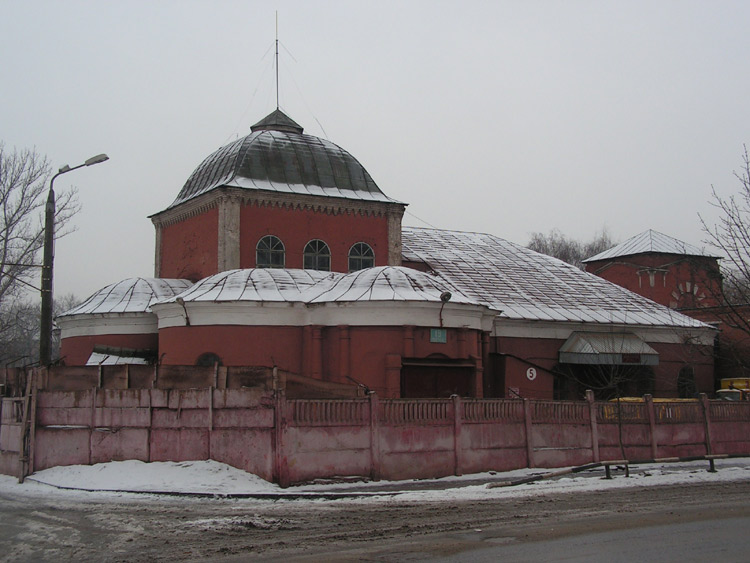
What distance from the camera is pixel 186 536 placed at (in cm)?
1153

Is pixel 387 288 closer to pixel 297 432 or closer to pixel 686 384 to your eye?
pixel 297 432

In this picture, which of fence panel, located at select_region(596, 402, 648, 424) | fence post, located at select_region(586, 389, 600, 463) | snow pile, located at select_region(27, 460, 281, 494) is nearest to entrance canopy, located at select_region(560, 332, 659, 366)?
fence panel, located at select_region(596, 402, 648, 424)

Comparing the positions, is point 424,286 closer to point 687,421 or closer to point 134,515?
point 687,421

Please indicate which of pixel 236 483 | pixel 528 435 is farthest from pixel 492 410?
pixel 236 483

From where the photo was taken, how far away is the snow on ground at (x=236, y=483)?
15852mm

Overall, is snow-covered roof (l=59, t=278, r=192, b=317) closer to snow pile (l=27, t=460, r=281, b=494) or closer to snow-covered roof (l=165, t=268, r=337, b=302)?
snow-covered roof (l=165, t=268, r=337, b=302)

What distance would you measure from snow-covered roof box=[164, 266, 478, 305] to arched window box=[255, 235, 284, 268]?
235 cm

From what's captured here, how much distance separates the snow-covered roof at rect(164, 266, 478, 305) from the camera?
23969 mm

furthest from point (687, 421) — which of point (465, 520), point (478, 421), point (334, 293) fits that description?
point (465, 520)

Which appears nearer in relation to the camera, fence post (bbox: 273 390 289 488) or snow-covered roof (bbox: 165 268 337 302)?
fence post (bbox: 273 390 289 488)

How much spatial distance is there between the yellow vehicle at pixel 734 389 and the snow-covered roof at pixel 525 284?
8.16 ft

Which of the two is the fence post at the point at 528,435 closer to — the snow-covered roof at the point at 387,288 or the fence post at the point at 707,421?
the snow-covered roof at the point at 387,288

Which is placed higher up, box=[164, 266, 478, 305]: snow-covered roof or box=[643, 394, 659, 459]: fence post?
box=[164, 266, 478, 305]: snow-covered roof

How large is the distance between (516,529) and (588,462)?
29.5ft
